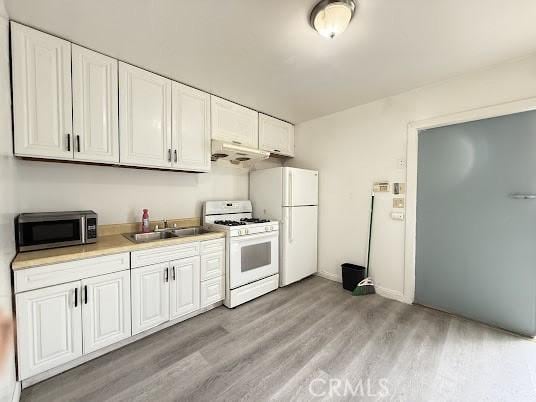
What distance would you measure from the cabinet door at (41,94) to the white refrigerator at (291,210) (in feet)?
6.87

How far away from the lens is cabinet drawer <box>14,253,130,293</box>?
140 centimetres

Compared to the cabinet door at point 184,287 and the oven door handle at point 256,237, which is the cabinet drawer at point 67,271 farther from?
the oven door handle at point 256,237

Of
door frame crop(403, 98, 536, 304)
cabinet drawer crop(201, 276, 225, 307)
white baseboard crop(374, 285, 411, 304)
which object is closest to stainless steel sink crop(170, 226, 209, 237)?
cabinet drawer crop(201, 276, 225, 307)

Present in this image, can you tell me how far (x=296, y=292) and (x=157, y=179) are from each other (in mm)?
2194

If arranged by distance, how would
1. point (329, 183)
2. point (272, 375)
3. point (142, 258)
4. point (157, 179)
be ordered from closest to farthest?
point (272, 375)
point (142, 258)
point (157, 179)
point (329, 183)

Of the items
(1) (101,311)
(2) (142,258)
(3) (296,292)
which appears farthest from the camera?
(3) (296,292)

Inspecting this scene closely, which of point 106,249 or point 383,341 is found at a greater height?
point 106,249

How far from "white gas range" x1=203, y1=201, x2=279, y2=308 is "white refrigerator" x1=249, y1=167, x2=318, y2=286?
0.45 feet

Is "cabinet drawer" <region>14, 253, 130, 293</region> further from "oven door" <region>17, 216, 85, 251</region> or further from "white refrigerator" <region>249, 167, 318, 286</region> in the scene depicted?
"white refrigerator" <region>249, 167, 318, 286</region>

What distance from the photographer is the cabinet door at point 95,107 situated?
178 cm

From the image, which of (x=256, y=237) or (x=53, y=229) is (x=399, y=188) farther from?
(x=53, y=229)

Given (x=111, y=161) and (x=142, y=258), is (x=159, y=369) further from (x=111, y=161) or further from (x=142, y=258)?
(x=111, y=161)

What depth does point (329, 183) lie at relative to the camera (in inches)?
131

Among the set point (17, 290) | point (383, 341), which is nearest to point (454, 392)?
point (383, 341)
